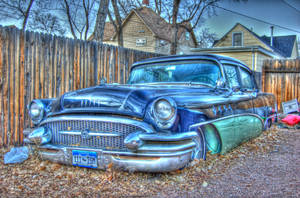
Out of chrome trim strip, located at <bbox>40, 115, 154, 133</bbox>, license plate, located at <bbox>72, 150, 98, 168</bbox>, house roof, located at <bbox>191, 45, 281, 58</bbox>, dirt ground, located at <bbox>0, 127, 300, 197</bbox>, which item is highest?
house roof, located at <bbox>191, 45, 281, 58</bbox>

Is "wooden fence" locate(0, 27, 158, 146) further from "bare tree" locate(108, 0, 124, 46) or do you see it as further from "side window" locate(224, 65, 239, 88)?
"bare tree" locate(108, 0, 124, 46)

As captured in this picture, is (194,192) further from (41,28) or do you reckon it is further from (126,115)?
(41,28)

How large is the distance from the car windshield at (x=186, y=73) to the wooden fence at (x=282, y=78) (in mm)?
8109

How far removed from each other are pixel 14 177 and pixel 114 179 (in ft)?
3.79

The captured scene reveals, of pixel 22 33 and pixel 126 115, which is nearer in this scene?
pixel 126 115

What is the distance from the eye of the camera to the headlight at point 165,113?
2666 mm

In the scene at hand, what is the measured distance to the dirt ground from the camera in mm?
2615

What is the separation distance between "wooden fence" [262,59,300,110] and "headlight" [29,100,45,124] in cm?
994

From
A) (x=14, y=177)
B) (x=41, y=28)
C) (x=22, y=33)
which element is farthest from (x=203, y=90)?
(x=41, y=28)

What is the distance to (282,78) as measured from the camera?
11.0m

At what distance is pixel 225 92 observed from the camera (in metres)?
3.90

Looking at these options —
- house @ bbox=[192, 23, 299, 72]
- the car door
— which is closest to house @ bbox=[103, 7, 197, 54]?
house @ bbox=[192, 23, 299, 72]

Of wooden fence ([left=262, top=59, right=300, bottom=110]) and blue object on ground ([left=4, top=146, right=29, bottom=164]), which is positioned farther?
wooden fence ([left=262, top=59, right=300, bottom=110])

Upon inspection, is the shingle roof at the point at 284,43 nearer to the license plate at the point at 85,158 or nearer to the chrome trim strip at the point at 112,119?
the chrome trim strip at the point at 112,119
